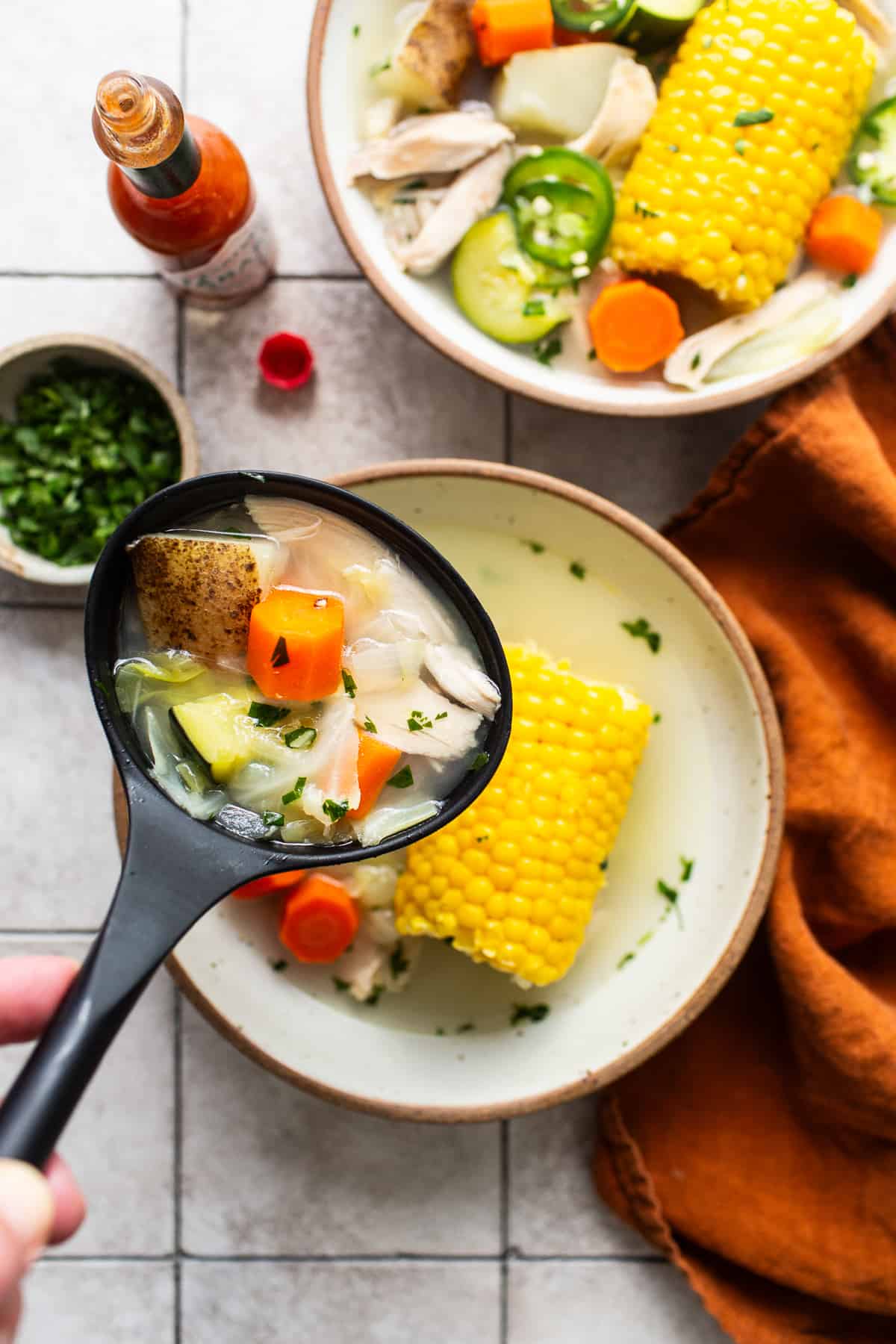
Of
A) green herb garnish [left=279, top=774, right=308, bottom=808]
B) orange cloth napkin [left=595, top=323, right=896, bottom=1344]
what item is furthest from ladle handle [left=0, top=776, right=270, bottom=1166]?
orange cloth napkin [left=595, top=323, right=896, bottom=1344]

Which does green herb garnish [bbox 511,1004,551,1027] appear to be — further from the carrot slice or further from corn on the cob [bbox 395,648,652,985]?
the carrot slice

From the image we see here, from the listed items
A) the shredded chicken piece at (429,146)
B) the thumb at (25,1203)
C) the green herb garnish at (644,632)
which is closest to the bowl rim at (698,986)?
the green herb garnish at (644,632)

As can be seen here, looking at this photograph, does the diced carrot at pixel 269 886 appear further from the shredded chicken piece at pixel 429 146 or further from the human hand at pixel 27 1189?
the shredded chicken piece at pixel 429 146

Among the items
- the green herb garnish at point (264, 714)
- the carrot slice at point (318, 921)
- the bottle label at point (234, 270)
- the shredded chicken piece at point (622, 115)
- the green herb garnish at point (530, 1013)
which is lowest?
the green herb garnish at point (530, 1013)

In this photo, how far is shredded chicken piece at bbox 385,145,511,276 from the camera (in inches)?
75.4

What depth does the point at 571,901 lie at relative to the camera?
175 centimetres

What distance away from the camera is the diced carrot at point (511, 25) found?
6.17 ft

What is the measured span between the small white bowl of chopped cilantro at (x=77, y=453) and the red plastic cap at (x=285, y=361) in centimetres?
17

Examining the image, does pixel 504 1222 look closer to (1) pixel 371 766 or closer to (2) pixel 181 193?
(1) pixel 371 766

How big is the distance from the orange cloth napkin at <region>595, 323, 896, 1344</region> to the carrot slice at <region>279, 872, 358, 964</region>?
0.64 meters

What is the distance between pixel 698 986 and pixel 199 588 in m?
1.05

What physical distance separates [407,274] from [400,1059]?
133 centimetres

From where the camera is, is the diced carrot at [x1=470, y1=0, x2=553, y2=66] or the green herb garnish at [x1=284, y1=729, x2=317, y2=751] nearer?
the green herb garnish at [x1=284, y1=729, x2=317, y2=751]

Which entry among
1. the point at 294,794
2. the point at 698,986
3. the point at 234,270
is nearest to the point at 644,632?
the point at 698,986
